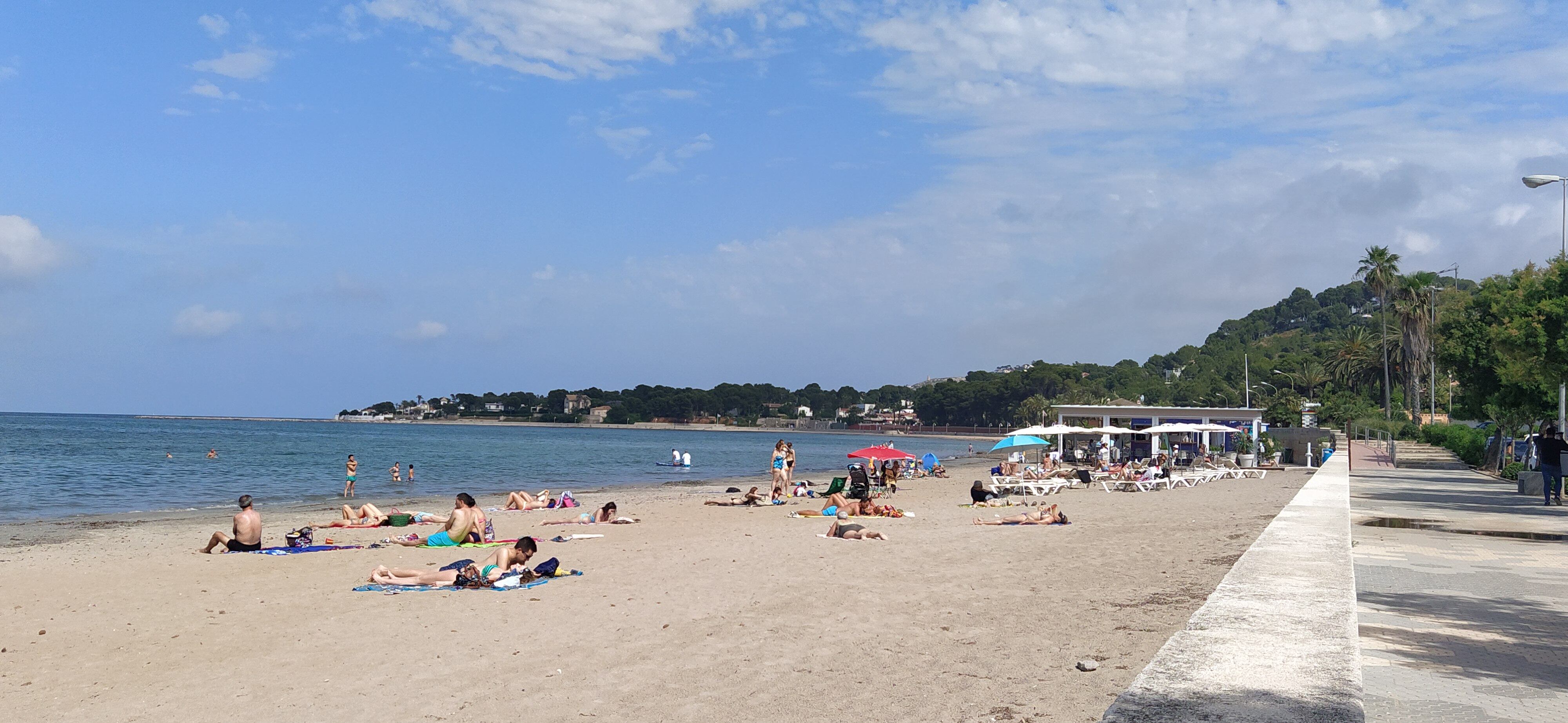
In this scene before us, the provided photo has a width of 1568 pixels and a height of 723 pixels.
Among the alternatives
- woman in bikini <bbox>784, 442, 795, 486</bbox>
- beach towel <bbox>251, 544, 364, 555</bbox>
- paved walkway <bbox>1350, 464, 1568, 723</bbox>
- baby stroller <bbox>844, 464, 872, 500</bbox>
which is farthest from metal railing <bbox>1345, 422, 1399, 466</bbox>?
beach towel <bbox>251, 544, 364, 555</bbox>

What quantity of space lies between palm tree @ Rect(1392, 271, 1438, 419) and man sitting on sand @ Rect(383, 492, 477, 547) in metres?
66.4

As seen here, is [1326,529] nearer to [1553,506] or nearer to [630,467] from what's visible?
[1553,506]

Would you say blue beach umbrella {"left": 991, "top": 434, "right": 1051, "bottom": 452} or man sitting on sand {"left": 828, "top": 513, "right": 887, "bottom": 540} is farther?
blue beach umbrella {"left": 991, "top": 434, "right": 1051, "bottom": 452}

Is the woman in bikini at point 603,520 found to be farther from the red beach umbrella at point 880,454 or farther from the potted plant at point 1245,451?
the potted plant at point 1245,451

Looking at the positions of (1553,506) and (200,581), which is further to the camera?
(1553,506)

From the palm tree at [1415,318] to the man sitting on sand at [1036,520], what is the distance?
59.7 meters

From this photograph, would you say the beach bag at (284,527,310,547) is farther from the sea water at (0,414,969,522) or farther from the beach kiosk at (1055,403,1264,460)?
the beach kiosk at (1055,403,1264,460)

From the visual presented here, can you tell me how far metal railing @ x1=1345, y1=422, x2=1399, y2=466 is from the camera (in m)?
38.0

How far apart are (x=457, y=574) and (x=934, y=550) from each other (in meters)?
5.59

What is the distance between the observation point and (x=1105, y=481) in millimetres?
27359

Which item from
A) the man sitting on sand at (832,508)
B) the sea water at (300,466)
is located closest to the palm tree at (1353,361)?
the sea water at (300,466)

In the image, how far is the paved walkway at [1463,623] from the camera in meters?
4.84

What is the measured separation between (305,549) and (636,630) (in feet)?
26.8

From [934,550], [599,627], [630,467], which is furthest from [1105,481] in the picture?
[630,467]
